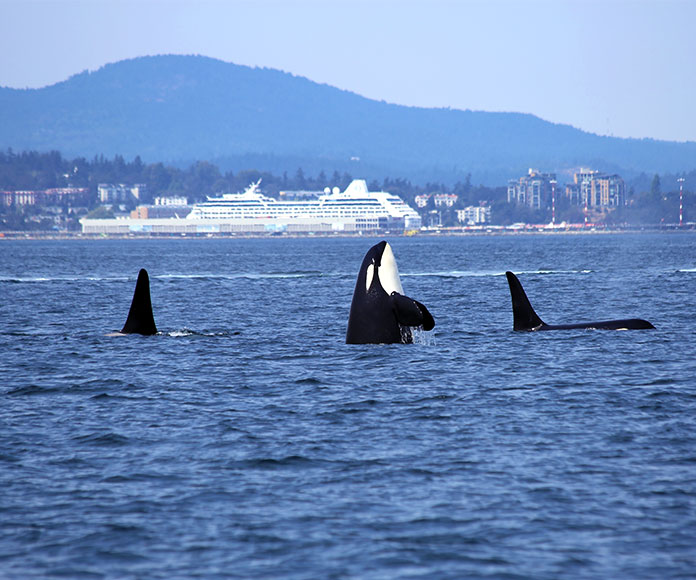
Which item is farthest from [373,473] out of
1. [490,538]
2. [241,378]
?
[241,378]

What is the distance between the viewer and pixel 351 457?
1248 centimetres

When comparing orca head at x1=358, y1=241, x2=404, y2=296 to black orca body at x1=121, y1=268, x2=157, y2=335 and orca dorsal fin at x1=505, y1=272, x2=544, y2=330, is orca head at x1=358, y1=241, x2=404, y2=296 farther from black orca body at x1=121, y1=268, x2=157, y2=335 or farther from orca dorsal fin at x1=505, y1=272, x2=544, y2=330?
black orca body at x1=121, y1=268, x2=157, y2=335

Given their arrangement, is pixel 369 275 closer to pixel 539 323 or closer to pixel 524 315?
pixel 524 315

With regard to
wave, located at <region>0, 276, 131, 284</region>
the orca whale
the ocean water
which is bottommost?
wave, located at <region>0, 276, 131, 284</region>

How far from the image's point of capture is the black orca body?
23.9 meters

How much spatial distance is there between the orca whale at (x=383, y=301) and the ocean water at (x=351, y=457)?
77 cm

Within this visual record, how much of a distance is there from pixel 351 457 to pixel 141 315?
13948mm

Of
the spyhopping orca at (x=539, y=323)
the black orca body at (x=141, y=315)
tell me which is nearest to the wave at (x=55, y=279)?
the black orca body at (x=141, y=315)

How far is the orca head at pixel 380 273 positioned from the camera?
1891 centimetres

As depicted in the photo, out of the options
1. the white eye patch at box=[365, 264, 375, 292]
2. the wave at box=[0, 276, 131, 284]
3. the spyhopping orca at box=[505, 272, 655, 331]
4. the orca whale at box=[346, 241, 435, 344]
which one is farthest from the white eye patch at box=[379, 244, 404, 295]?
the wave at box=[0, 276, 131, 284]

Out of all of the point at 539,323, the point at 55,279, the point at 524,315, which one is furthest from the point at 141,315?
the point at 55,279

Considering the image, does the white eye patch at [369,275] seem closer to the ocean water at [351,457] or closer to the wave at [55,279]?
the ocean water at [351,457]

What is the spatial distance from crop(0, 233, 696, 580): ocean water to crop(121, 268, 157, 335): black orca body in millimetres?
320

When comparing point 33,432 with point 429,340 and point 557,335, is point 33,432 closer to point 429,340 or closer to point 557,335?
point 429,340
